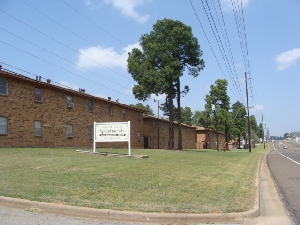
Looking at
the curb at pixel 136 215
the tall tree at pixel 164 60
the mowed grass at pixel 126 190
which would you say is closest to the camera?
the curb at pixel 136 215

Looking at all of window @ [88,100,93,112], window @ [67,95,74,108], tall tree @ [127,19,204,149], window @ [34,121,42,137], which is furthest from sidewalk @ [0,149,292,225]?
tall tree @ [127,19,204,149]

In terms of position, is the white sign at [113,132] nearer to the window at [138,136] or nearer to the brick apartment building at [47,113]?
the brick apartment building at [47,113]

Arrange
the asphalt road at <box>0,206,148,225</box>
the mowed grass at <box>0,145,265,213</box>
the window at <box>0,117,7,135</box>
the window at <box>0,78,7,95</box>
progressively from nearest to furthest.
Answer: the asphalt road at <box>0,206,148,225</box> < the mowed grass at <box>0,145,265,213</box> < the window at <box>0,117,7,135</box> < the window at <box>0,78,7,95</box>

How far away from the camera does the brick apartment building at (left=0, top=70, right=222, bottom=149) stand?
22.9m

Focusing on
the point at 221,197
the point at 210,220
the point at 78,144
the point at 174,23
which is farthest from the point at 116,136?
the point at 174,23

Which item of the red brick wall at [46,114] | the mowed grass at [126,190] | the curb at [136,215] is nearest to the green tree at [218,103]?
the red brick wall at [46,114]

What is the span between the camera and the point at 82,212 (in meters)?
6.75

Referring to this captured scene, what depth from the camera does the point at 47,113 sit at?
26641mm

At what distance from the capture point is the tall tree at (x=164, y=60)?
36.8 metres

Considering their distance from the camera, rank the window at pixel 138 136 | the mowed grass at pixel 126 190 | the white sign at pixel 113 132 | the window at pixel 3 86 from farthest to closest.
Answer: the window at pixel 138 136 < the window at pixel 3 86 < the white sign at pixel 113 132 < the mowed grass at pixel 126 190

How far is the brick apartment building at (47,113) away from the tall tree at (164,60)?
4.39m

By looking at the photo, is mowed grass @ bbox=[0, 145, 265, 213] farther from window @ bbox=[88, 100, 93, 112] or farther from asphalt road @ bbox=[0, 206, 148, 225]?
window @ bbox=[88, 100, 93, 112]

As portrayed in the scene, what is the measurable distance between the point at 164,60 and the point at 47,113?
15222 millimetres

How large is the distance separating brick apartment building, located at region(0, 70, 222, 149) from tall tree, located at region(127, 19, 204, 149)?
439 centimetres
